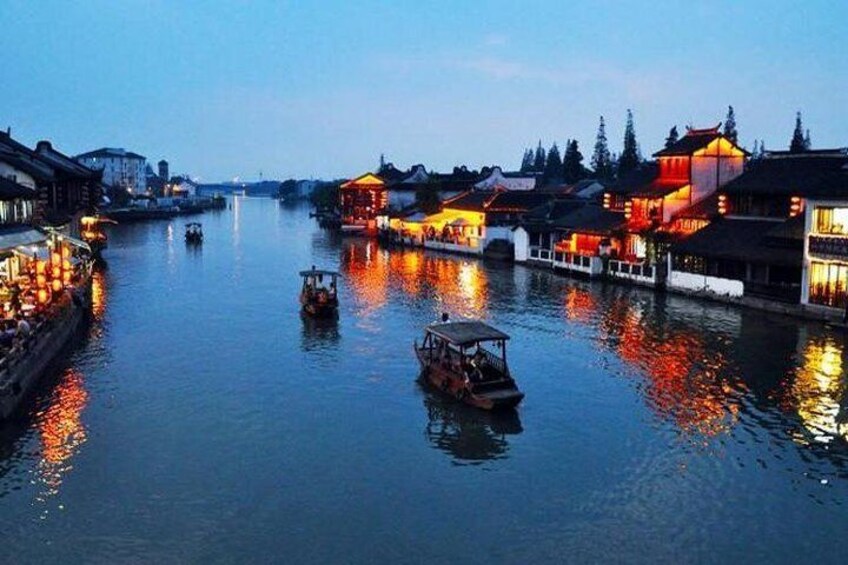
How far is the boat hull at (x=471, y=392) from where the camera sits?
23.9m

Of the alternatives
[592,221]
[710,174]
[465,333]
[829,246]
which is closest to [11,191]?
[465,333]

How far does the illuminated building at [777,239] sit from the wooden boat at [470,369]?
19.4m

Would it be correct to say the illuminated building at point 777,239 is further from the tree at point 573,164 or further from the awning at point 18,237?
the tree at point 573,164

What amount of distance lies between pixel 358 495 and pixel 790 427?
12.9 m

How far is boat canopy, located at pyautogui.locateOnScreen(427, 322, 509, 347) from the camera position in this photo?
2539 cm

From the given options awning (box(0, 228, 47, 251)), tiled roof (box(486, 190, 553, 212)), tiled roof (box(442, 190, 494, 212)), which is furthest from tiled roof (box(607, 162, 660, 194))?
awning (box(0, 228, 47, 251))

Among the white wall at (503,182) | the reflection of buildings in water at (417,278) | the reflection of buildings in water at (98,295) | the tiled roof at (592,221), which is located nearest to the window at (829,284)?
the reflection of buildings in water at (417,278)

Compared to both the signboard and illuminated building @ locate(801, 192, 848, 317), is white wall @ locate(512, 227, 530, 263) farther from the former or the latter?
the signboard

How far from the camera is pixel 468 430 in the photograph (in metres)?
23.0

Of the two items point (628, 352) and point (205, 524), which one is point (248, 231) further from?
point (205, 524)

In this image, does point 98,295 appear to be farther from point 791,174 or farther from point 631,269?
point 791,174

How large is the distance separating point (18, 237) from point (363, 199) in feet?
270

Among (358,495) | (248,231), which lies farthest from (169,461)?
(248,231)

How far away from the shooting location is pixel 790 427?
76.5 feet
